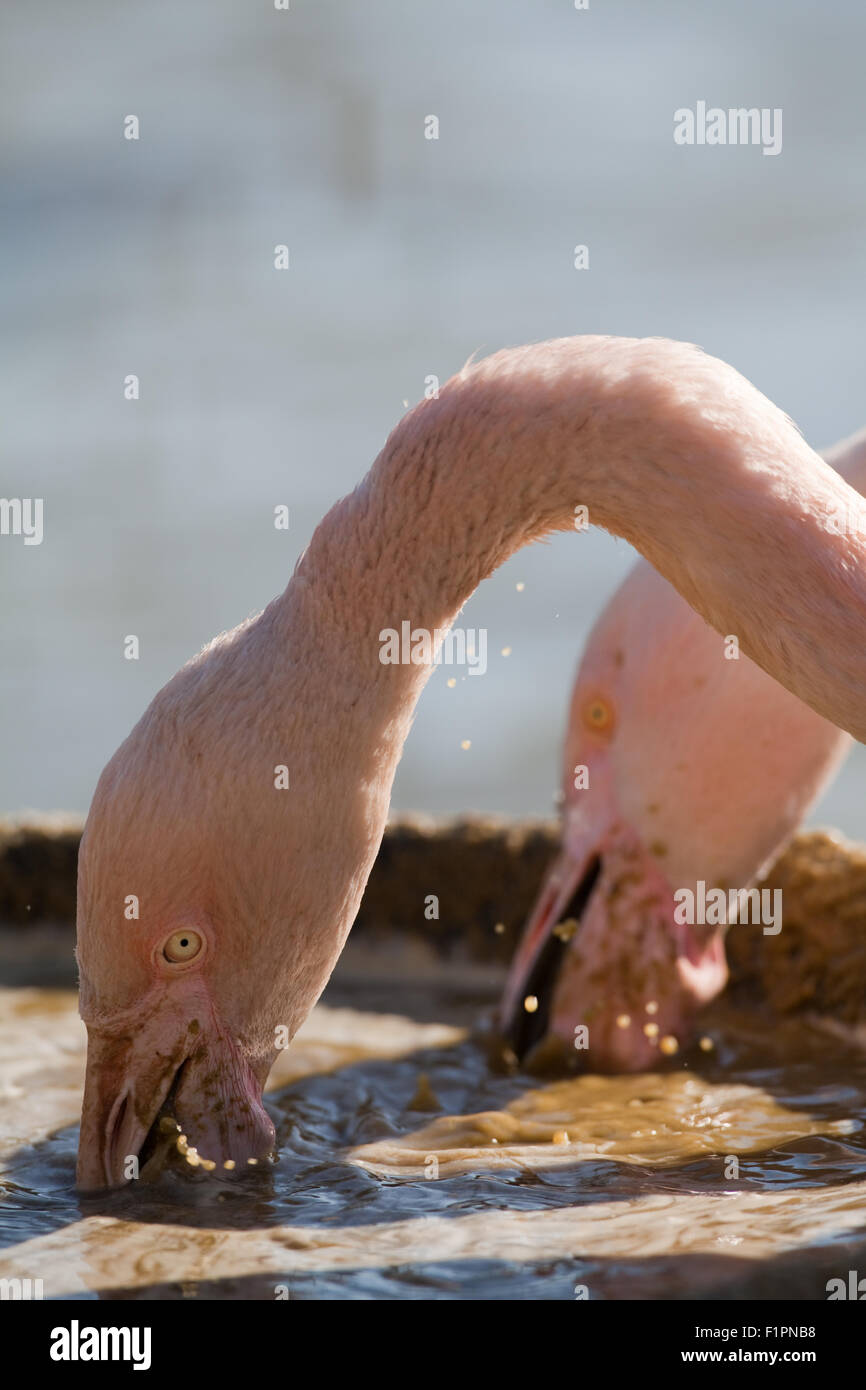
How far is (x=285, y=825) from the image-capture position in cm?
299

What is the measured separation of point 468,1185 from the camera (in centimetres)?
295

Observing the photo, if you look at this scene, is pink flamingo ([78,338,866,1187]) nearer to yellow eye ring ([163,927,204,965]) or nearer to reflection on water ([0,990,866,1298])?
yellow eye ring ([163,927,204,965])

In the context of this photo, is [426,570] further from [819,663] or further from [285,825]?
[819,663]

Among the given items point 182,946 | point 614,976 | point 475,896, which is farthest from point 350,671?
point 475,896

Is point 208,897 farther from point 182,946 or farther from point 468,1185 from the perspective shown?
point 468,1185

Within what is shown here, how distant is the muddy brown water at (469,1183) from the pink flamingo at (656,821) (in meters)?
0.17

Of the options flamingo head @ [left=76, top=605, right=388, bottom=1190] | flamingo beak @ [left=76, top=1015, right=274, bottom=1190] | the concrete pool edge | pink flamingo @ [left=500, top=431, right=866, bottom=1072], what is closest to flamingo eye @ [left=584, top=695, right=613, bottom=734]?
pink flamingo @ [left=500, top=431, right=866, bottom=1072]

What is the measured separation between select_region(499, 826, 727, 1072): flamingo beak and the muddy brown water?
0.34 feet

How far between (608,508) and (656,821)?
4.10 ft

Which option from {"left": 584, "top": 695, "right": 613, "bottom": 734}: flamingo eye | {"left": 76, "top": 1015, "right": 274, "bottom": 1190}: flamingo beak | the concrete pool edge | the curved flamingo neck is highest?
the curved flamingo neck

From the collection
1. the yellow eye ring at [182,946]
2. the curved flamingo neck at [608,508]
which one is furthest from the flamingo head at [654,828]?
the yellow eye ring at [182,946]

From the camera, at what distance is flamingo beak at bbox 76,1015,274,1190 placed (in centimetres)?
301

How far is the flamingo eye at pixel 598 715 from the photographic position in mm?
4223

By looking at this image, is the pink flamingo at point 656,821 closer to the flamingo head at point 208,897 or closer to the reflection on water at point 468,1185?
the reflection on water at point 468,1185
